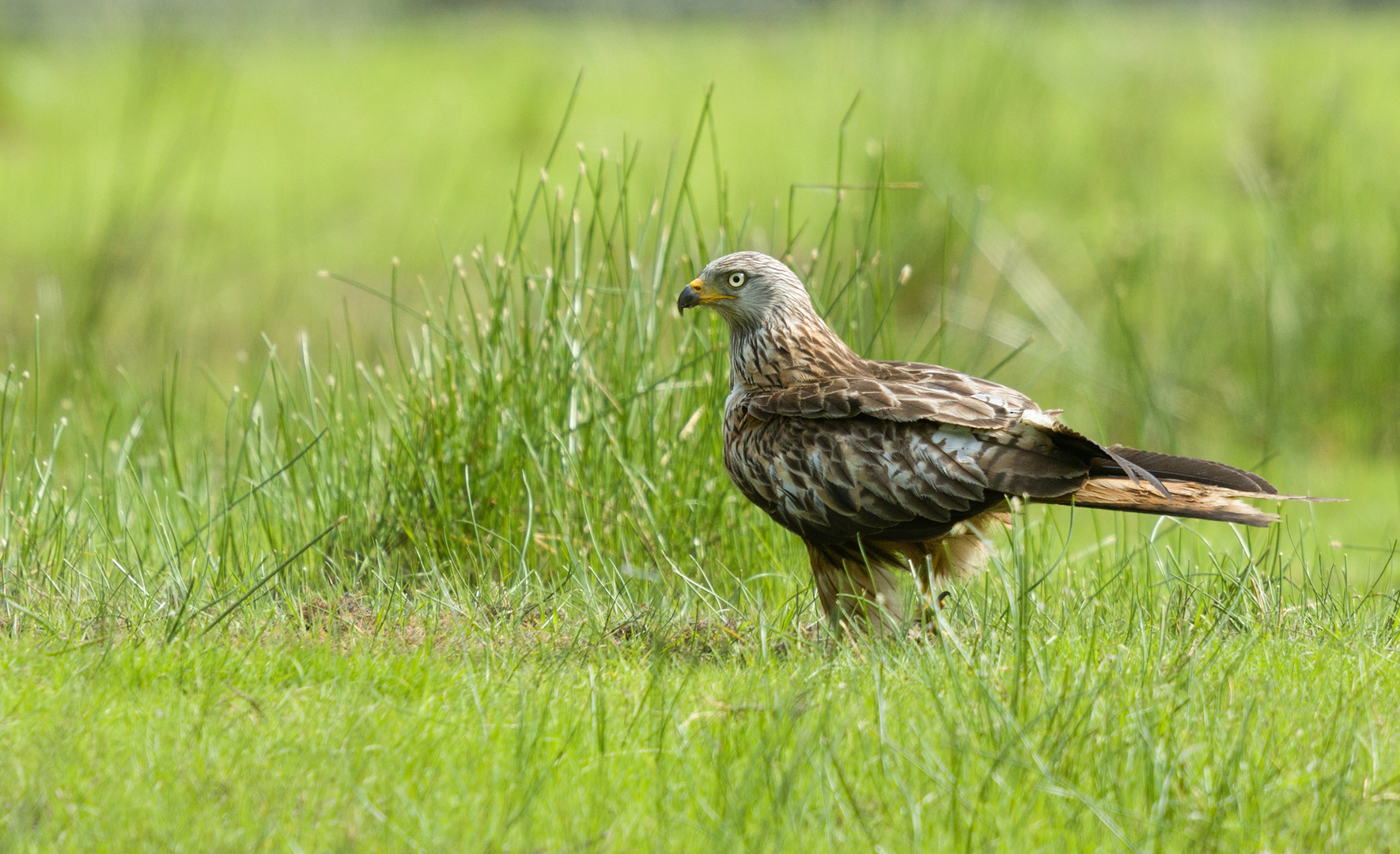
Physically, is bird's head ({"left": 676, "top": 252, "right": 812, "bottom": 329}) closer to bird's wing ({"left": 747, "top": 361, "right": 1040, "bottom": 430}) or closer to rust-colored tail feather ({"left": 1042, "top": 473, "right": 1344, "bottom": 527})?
bird's wing ({"left": 747, "top": 361, "right": 1040, "bottom": 430})

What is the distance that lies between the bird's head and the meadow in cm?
56

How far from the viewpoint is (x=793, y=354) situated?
4570 mm

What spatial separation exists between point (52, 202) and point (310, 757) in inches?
384

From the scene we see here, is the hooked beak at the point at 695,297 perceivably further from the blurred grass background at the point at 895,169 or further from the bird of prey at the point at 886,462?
the blurred grass background at the point at 895,169

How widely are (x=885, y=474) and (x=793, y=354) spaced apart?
714 millimetres

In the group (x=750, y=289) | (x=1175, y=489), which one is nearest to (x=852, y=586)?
(x=1175, y=489)

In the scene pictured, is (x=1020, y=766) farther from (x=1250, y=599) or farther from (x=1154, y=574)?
(x=1154, y=574)

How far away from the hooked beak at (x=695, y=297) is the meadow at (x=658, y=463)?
0.62 meters

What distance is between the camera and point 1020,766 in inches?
112

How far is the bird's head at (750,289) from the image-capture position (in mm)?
4574

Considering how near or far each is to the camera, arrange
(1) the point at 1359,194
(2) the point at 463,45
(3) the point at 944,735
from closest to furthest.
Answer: (3) the point at 944,735, (1) the point at 1359,194, (2) the point at 463,45

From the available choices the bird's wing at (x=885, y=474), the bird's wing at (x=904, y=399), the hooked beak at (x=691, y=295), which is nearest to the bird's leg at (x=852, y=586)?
the bird's wing at (x=885, y=474)

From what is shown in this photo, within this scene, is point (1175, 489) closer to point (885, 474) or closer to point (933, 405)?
point (933, 405)

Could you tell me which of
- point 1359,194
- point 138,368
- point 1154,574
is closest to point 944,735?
point 1154,574
